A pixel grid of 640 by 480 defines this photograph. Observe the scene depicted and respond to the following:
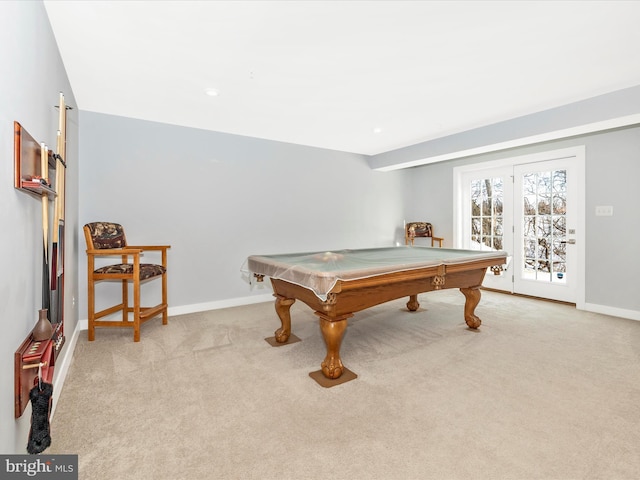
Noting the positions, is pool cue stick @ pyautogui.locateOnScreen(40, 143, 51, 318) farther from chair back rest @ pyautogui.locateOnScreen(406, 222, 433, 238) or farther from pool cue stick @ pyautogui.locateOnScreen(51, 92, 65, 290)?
chair back rest @ pyautogui.locateOnScreen(406, 222, 433, 238)

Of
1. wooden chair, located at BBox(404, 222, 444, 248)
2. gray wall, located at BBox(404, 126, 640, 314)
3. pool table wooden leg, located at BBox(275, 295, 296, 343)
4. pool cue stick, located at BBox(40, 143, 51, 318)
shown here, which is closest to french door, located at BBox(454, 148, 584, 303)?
gray wall, located at BBox(404, 126, 640, 314)

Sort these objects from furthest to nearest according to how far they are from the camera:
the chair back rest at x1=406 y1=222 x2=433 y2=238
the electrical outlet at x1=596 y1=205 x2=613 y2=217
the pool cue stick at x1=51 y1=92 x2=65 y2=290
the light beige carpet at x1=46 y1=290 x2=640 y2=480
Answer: the chair back rest at x1=406 y1=222 x2=433 y2=238 < the electrical outlet at x1=596 y1=205 x2=613 y2=217 < the pool cue stick at x1=51 y1=92 x2=65 y2=290 < the light beige carpet at x1=46 y1=290 x2=640 y2=480

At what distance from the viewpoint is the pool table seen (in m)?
2.10

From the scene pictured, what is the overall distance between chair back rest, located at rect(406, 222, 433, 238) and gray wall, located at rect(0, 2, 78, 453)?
5015 millimetres

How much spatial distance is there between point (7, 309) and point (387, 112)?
343 cm

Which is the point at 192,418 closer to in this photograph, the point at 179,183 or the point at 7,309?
the point at 7,309

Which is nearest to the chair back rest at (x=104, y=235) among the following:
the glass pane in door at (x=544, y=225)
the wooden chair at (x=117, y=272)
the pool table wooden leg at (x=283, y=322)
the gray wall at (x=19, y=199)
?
the wooden chair at (x=117, y=272)

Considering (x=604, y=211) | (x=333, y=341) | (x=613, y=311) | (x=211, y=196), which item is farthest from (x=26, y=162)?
(x=613, y=311)

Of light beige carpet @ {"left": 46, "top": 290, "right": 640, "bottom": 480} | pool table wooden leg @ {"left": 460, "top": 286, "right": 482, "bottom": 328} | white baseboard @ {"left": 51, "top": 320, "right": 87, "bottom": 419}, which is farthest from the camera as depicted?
pool table wooden leg @ {"left": 460, "top": 286, "right": 482, "bottom": 328}

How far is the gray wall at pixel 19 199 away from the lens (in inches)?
44.8

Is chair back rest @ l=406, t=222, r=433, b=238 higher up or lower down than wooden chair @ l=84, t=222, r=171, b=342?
higher up

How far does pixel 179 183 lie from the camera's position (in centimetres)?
389

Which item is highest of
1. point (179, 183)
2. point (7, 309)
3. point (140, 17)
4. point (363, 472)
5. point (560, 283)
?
point (140, 17)

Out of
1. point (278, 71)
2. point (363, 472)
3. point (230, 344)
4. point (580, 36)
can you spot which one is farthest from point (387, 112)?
point (363, 472)
